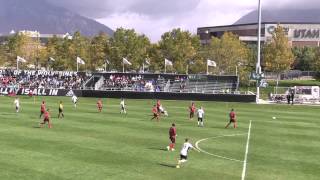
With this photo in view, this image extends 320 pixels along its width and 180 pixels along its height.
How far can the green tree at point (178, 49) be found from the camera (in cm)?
10600

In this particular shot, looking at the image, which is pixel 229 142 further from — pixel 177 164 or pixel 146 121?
pixel 146 121

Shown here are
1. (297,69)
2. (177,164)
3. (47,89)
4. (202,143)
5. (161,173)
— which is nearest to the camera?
(161,173)

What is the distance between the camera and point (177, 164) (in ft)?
86.3

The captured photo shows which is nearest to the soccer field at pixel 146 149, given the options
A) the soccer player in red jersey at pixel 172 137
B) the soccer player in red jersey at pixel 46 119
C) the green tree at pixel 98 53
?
the soccer player in red jersey at pixel 172 137

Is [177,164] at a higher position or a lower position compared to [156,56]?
lower

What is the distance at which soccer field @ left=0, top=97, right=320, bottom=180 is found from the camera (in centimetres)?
2448

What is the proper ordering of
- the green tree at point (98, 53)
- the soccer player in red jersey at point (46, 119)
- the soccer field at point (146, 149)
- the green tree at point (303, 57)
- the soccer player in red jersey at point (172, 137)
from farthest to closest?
the green tree at point (303, 57) < the green tree at point (98, 53) < the soccer player in red jersey at point (46, 119) < the soccer player in red jersey at point (172, 137) < the soccer field at point (146, 149)

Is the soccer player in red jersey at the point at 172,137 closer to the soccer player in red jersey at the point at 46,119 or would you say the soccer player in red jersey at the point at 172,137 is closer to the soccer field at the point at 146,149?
the soccer field at the point at 146,149

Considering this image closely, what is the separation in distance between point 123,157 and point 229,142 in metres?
9.36

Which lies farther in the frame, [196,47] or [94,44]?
[94,44]

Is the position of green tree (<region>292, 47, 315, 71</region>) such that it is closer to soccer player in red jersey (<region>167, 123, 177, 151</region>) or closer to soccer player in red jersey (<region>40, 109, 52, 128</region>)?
soccer player in red jersey (<region>40, 109, 52, 128</region>)

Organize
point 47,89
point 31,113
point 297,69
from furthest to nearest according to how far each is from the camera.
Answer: point 297,69 → point 47,89 → point 31,113

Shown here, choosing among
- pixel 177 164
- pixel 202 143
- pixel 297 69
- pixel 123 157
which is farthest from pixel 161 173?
pixel 297 69

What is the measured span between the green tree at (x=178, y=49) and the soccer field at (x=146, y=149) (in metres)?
55.3
